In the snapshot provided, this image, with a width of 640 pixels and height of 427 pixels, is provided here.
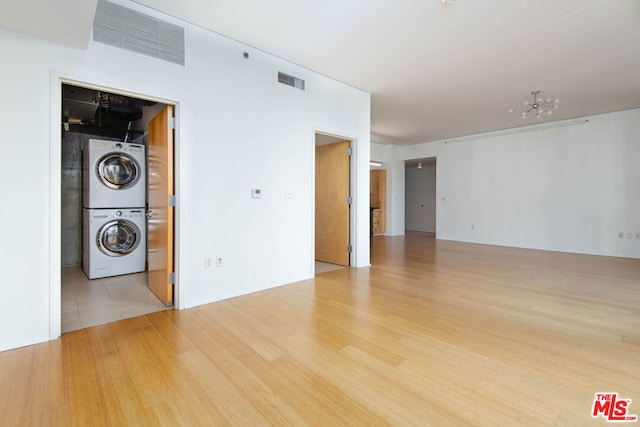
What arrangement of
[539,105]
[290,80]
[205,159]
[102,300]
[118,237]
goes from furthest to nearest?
1. [539,105]
2. [118,237]
3. [290,80]
4. [102,300]
5. [205,159]

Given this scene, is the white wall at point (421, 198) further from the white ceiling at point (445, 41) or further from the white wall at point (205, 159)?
the white wall at point (205, 159)

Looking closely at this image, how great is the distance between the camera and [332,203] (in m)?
5.07

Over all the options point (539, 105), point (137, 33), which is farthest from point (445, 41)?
point (539, 105)

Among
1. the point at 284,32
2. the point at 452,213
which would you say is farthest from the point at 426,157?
the point at 284,32

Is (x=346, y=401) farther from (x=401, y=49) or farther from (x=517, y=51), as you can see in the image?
(x=517, y=51)

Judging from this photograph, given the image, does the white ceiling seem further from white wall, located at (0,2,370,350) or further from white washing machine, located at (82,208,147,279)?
white washing machine, located at (82,208,147,279)

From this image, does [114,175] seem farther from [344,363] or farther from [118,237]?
[344,363]

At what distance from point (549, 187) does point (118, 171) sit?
27.9ft

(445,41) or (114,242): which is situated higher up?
(445,41)

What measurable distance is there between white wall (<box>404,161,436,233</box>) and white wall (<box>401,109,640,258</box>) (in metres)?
2.22

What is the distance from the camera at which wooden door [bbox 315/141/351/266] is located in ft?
16.0

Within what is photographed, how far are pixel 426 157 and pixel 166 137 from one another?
788cm

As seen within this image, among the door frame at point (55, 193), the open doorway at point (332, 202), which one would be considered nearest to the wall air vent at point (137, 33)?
the door frame at point (55, 193)
